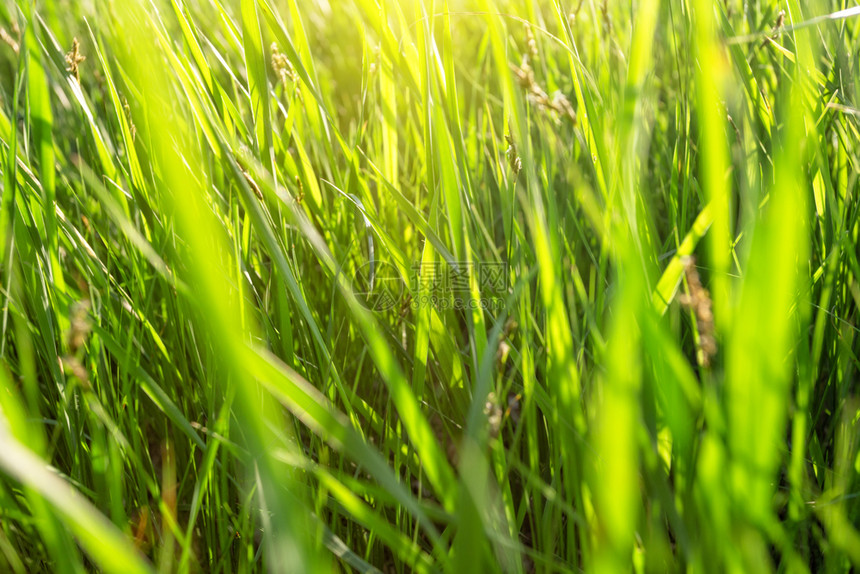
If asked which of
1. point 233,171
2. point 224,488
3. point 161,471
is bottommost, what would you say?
point 161,471

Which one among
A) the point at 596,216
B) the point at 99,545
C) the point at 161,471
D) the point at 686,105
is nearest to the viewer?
the point at 99,545

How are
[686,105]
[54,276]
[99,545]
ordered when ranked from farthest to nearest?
[686,105] < [54,276] < [99,545]

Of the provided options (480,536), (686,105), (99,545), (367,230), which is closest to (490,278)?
(367,230)

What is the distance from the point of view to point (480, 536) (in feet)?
1.08

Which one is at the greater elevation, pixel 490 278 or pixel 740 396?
pixel 740 396

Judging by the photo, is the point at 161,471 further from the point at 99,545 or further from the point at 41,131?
the point at 99,545

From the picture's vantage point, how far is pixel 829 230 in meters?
0.65

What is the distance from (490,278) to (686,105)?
35cm

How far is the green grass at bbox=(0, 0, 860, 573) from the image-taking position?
30cm

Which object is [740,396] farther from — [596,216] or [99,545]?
[99,545]

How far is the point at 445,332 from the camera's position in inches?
24.4

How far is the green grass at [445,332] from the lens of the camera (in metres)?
0.30

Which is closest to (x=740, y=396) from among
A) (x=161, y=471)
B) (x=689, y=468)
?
(x=689, y=468)

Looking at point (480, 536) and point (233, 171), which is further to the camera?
point (233, 171)
